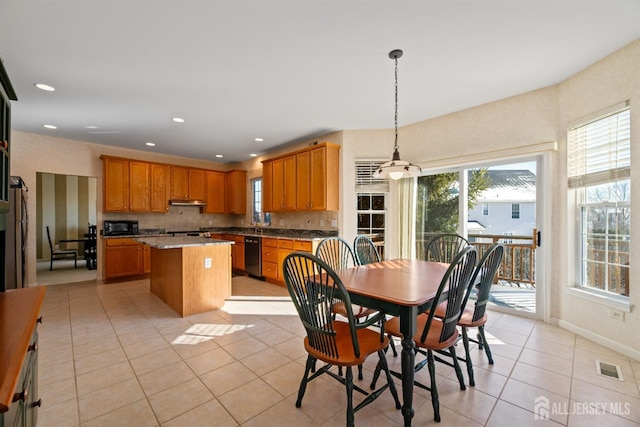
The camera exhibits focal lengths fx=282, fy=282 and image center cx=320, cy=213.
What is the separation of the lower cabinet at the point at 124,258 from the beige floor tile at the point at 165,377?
12.2ft

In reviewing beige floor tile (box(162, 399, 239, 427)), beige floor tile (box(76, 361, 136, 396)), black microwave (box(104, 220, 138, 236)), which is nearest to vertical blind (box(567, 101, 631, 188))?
beige floor tile (box(162, 399, 239, 427))

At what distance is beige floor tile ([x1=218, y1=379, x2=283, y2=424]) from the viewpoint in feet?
5.96

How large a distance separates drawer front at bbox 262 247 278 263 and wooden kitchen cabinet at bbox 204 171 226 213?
2.33 meters

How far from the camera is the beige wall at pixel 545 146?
8.32 ft

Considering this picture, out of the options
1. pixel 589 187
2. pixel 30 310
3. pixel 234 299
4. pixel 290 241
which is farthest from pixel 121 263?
pixel 589 187

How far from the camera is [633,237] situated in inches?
96.5

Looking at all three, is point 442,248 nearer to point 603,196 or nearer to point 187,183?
point 603,196

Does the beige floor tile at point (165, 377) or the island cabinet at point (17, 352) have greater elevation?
the island cabinet at point (17, 352)

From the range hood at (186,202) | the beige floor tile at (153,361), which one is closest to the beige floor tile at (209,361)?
the beige floor tile at (153,361)

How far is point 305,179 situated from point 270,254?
60.2 inches

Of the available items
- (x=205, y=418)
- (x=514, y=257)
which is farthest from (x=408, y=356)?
(x=514, y=257)

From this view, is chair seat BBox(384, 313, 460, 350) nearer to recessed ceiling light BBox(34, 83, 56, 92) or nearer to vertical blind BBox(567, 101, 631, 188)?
vertical blind BBox(567, 101, 631, 188)

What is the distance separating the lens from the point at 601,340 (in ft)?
8.86

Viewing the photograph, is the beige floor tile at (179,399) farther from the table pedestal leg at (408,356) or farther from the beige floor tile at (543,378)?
the beige floor tile at (543,378)
